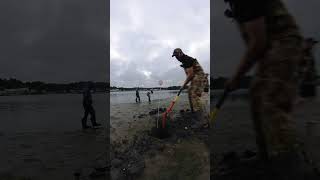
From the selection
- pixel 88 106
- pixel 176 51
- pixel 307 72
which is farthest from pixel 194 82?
pixel 88 106

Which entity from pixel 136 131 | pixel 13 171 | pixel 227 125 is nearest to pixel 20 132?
pixel 13 171

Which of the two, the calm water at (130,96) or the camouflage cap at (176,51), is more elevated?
the camouflage cap at (176,51)

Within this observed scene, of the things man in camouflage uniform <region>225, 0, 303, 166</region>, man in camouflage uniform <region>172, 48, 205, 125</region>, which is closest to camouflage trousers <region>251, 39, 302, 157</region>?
man in camouflage uniform <region>225, 0, 303, 166</region>

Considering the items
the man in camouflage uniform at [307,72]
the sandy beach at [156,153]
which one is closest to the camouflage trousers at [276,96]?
the man in camouflage uniform at [307,72]

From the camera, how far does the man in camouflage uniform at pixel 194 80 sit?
20.5ft

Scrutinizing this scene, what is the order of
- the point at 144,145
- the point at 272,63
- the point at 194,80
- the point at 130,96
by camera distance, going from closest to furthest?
the point at 272,63 → the point at 144,145 → the point at 194,80 → the point at 130,96

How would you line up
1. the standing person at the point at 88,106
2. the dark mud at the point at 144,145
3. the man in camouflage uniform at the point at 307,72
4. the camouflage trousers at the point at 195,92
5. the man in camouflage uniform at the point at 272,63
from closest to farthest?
1. the man in camouflage uniform at the point at 272,63
2. the man in camouflage uniform at the point at 307,72
3. the dark mud at the point at 144,145
4. the camouflage trousers at the point at 195,92
5. the standing person at the point at 88,106

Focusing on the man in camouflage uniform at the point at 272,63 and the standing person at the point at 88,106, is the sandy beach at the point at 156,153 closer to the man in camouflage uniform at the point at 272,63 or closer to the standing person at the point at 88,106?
the man in camouflage uniform at the point at 272,63

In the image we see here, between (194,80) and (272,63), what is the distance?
4587mm

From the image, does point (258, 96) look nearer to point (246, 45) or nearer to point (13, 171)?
point (246, 45)

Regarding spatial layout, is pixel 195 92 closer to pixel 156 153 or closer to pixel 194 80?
pixel 194 80

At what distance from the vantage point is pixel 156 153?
555 cm

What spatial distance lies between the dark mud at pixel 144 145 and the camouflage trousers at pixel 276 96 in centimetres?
292

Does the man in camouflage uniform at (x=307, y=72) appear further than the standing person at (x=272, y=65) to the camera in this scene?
Yes
